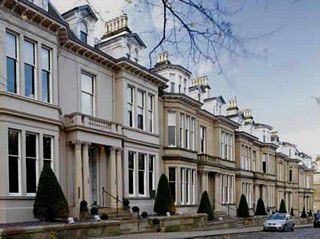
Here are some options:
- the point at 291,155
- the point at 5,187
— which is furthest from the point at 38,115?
the point at 291,155

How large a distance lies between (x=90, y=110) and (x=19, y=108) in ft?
Answer: 21.3

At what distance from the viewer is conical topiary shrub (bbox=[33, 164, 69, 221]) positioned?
61.0 ft

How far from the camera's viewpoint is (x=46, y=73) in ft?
69.4

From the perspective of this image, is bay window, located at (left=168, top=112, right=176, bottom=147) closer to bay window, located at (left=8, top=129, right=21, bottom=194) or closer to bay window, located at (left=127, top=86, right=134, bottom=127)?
bay window, located at (left=127, top=86, right=134, bottom=127)

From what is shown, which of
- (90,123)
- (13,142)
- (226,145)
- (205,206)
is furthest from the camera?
(226,145)

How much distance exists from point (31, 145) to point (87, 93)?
232 inches

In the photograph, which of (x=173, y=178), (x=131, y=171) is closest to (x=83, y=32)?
(x=131, y=171)

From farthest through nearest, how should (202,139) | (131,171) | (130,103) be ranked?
(202,139) < (130,103) < (131,171)

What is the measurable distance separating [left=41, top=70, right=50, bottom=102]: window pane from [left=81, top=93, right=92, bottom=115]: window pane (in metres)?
3.55

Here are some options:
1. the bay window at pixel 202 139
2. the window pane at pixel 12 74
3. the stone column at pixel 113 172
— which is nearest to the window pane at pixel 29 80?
the window pane at pixel 12 74

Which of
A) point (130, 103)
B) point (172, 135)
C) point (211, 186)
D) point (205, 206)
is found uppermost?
point (130, 103)

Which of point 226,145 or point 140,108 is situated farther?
point 226,145

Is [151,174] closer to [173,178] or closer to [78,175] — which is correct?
[173,178]

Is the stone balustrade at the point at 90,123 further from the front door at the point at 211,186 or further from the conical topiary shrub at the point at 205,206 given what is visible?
the front door at the point at 211,186
